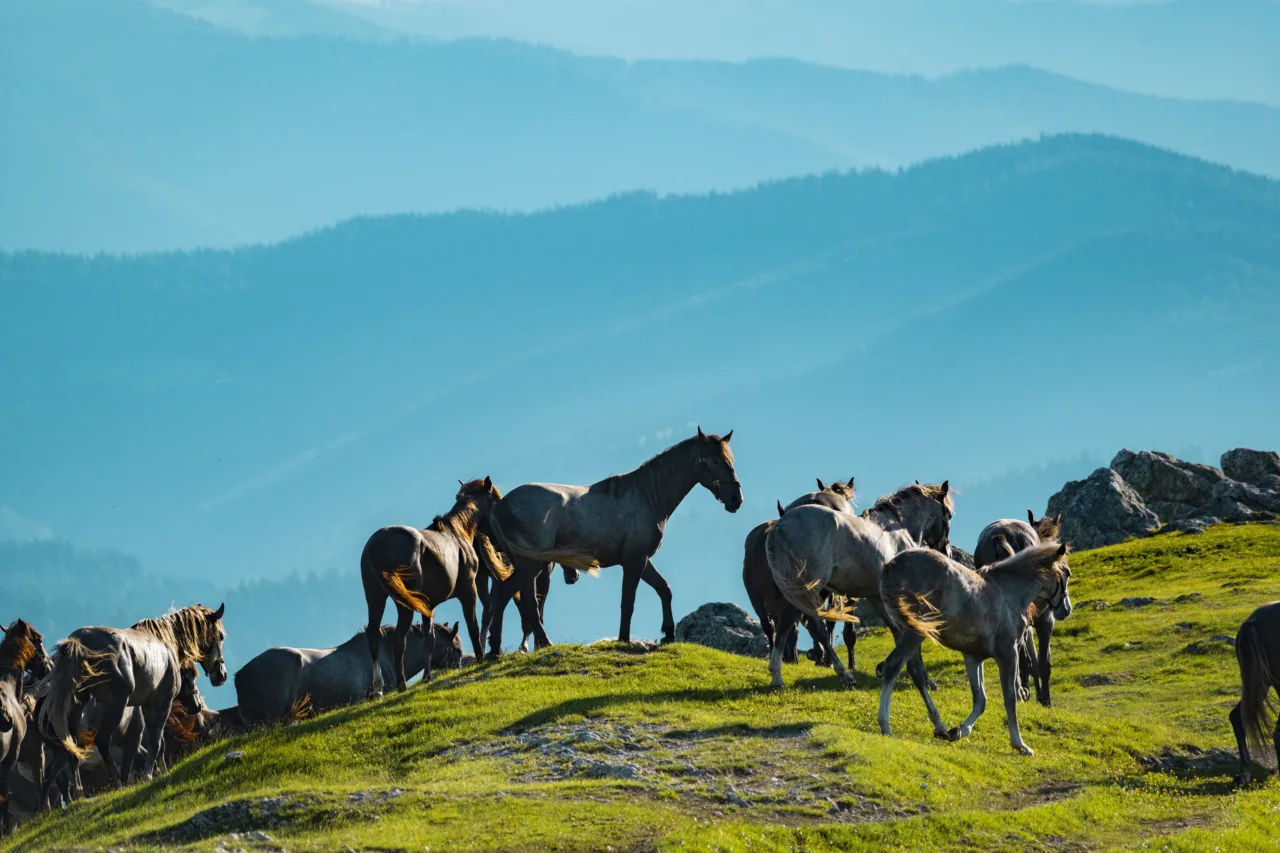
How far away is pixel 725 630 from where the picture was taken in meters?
44.4

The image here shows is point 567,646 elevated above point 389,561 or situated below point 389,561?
below

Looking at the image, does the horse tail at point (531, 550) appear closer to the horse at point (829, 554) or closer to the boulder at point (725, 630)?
the horse at point (829, 554)

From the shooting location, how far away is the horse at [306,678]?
112ft

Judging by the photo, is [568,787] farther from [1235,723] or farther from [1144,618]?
[1144,618]

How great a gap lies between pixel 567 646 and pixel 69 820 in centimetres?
1002

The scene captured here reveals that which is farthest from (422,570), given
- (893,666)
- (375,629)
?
(893,666)

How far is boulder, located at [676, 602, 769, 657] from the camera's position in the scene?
43.6 meters

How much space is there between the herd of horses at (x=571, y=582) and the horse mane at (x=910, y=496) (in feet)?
0.15

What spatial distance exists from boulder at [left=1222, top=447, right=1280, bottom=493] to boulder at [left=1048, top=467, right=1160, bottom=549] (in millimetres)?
6260

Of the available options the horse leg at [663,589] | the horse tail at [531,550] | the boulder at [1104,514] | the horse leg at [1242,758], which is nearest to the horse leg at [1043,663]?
the horse leg at [1242,758]

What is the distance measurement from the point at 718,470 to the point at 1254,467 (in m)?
56.0

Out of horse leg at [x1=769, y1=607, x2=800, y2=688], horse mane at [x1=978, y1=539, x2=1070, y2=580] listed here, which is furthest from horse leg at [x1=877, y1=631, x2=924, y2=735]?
horse leg at [x1=769, y1=607, x2=800, y2=688]

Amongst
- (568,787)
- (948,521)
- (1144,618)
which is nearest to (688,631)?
(1144,618)

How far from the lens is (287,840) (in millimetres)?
18141
